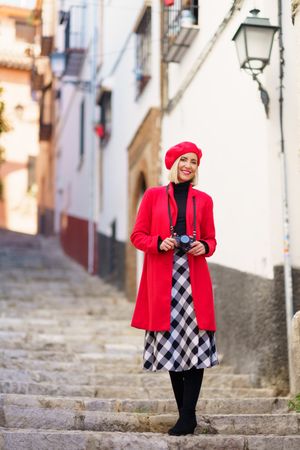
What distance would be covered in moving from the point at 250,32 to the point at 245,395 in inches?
113

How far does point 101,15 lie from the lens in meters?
14.5

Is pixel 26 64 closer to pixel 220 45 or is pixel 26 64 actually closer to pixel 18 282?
pixel 18 282

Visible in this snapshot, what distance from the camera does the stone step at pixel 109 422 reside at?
3.85 meters

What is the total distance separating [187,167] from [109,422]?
1.54 metres

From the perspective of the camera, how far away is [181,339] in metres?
3.75

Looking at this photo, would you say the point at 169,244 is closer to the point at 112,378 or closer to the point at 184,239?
the point at 184,239

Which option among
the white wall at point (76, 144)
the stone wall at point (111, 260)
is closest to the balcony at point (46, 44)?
the white wall at point (76, 144)

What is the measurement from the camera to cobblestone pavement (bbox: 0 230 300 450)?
11.8 feet

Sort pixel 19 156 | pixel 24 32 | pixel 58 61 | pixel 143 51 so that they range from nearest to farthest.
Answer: pixel 143 51, pixel 58 61, pixel 24 32, pixel 19 156

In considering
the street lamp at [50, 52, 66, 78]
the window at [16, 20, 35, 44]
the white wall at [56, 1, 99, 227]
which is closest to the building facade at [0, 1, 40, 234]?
the window at [16, 20, 35, 44]

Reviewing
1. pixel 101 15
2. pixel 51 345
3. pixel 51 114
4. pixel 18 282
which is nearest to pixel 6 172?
pixel 51 114

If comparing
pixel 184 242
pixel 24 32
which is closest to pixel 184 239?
pixel 184 242

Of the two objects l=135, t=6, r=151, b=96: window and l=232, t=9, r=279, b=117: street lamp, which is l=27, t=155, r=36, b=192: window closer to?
l=135, t=6, r=151, b=96: window

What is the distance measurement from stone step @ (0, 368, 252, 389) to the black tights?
1.66 m
